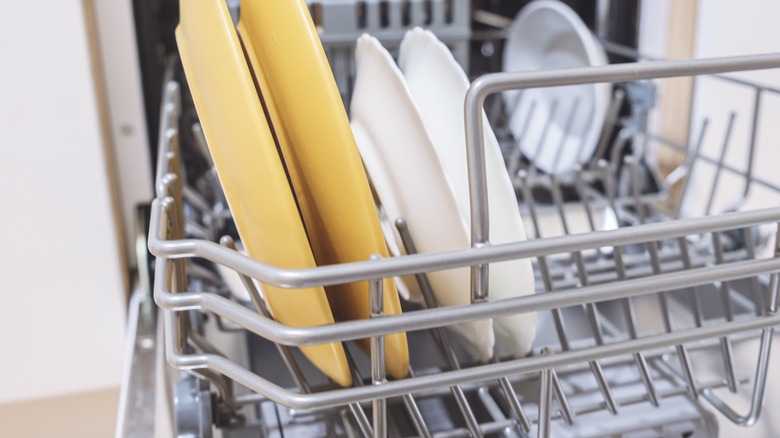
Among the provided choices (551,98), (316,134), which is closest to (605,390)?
(316,134)

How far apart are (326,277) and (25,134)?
41 cm

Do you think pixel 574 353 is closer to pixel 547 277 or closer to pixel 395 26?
pixel 547 277

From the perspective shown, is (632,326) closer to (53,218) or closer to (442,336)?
(442,336)

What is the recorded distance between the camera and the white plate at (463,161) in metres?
0.47

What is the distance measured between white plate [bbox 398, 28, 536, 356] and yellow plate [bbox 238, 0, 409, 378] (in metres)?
0.07

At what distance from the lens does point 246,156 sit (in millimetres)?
397

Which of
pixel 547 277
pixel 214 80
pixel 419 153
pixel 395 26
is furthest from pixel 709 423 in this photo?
pixel 395 26

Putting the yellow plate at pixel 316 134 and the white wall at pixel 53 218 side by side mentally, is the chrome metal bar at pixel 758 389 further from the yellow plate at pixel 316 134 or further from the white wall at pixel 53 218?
the white wall at pixel 53 218

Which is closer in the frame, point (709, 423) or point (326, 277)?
point (326, 277)

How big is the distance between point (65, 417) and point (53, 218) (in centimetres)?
20

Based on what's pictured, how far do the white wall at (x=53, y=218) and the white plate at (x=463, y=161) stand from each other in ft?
0.94

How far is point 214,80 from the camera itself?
41 centimetres

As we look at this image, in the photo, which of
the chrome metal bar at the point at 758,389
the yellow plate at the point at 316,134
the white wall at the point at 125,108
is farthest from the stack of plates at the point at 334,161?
the white wall at the point at 125,108

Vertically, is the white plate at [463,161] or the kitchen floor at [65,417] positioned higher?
the white plate at [463,161]
